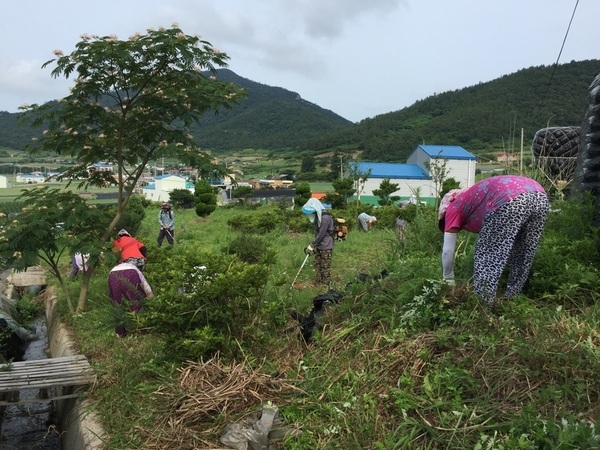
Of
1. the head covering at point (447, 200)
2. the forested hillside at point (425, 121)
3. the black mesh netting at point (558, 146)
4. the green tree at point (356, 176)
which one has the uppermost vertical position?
the forested hillside at point (425, 121)

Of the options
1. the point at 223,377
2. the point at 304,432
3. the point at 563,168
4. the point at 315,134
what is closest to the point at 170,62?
the point at 223,377

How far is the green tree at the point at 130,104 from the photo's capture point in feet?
20.6

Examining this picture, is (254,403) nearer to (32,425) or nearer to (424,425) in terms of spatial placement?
(424,425)

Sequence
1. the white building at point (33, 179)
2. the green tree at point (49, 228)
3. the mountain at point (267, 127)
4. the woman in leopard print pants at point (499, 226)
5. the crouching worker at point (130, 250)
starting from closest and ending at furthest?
the woman in leopard print pants at point (499, 226), the green tree at point (49, 228), the crouching worker at point (130, 250), the white building at point (33, 179), the mountain at point (267, 127)

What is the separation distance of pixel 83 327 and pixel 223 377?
368 cm

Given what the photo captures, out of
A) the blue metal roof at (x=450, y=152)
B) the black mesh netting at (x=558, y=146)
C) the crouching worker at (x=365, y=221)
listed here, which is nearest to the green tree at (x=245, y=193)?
the blue metal roof at (x=450, y=152)

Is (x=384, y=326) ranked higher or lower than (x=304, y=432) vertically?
higher

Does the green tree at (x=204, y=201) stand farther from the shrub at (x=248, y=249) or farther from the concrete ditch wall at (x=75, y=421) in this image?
the concrete ditch wall at (x=75, y=421)

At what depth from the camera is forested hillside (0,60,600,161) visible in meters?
34.5

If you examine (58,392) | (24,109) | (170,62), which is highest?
(170,62)

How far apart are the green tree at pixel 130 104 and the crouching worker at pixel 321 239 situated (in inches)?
74.5

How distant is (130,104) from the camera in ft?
22.7

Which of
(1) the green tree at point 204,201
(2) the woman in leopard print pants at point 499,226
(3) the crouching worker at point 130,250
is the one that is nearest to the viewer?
(2) the woman in leopard print pants at point 499,226

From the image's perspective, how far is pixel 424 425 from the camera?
2814 mm
